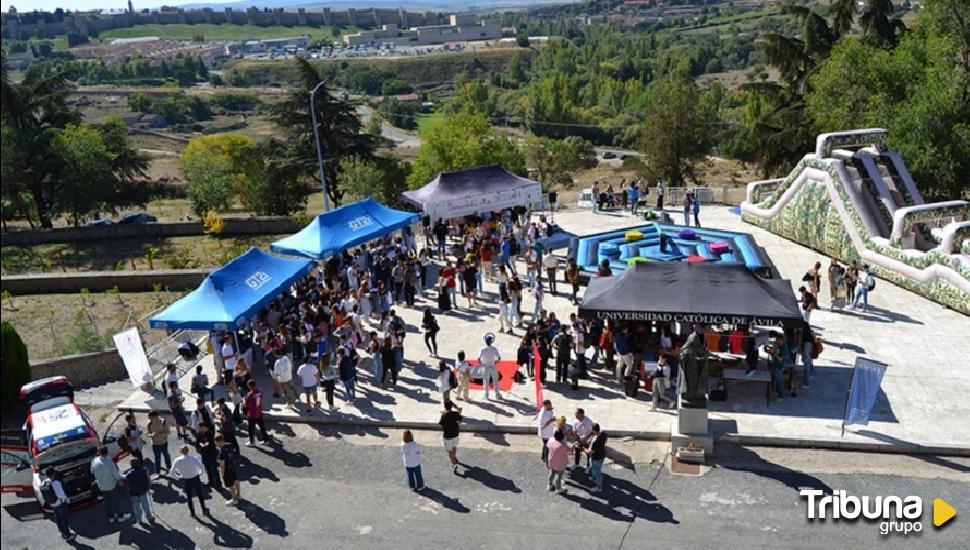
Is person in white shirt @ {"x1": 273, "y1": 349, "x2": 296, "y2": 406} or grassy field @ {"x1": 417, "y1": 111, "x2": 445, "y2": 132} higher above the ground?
person in white shirt @ {"x1": 273, "y1": 349, "x2": 296, "y2": 406}

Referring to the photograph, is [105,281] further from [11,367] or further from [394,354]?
[394,354]

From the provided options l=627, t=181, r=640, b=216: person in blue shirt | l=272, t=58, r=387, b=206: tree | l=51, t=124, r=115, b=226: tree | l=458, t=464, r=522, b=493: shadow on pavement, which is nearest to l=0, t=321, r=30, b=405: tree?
l=458, t=464, r=522, b=493: shadow on pavement

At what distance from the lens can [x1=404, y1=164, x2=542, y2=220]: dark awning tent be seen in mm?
27578

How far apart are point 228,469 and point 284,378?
144 inches

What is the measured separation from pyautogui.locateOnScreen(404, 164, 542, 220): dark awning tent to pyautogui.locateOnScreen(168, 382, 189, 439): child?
1244cm

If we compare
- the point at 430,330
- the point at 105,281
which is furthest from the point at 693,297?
the point at 105,281

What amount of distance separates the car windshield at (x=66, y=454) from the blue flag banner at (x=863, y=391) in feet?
42.6

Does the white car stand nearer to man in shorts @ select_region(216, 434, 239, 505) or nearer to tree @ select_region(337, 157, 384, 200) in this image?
man in shorts @ select_region(216, 434, 239, 505)

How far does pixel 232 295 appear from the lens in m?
18.8

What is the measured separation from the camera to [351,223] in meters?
24.3

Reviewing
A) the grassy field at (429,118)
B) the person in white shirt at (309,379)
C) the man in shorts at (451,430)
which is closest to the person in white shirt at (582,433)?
the man in shorts at (451,430)

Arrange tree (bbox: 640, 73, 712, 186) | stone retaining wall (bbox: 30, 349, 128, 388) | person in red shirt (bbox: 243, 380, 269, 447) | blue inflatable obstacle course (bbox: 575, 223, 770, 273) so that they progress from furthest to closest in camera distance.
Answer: tree (bbox: 640, 73, 712, 186) → blue inflatable obstacle course (bbox: 575, 223, 770, 273) → stone retaining wall (bbox: 30, 349, 128, 388) → person in red shirt (bbox: 243, 380, 269, 447)

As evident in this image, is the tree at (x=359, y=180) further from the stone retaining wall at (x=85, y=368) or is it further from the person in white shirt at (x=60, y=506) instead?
the person in white shirt at (x=60, y=506)

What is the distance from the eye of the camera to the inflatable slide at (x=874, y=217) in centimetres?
2119
